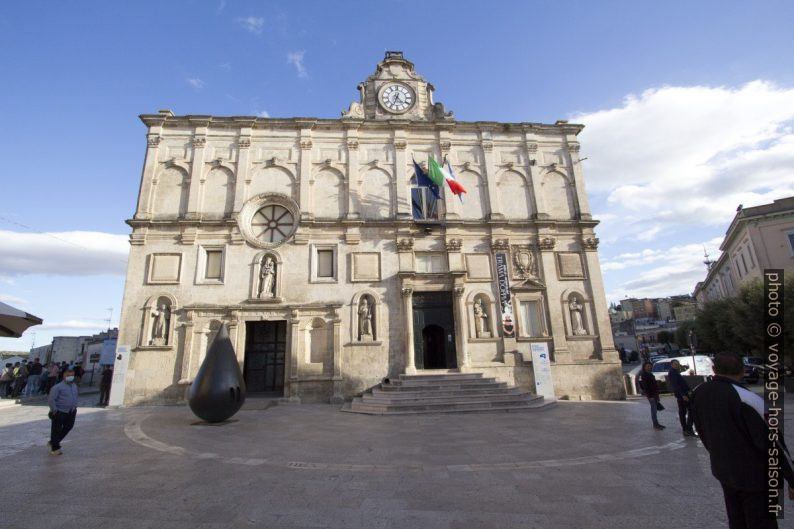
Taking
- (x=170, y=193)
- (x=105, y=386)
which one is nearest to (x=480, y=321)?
(x=170, y=193)

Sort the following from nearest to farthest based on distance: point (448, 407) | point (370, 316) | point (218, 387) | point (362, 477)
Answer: point (362, 477), point (218, 387), point (448, 407), point (370, 316)

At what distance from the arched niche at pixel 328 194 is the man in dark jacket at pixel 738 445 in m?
17.2

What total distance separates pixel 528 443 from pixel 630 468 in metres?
2.31

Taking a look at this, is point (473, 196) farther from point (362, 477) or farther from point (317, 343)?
point (362, 477)

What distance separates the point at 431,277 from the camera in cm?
1822

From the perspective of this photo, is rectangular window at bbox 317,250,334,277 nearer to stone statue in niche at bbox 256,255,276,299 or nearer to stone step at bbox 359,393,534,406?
stone statue in niche at bbox 256,255,276,299

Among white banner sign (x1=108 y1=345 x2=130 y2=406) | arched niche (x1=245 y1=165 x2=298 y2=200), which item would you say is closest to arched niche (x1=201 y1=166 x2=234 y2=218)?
arched niche (x1=245 y1=165 x2=298 y2=200)

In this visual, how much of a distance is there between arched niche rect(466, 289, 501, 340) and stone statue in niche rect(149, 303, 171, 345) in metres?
14.2

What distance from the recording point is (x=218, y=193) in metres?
19.1

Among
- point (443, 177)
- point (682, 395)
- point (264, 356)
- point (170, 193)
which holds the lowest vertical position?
point (682, 395)

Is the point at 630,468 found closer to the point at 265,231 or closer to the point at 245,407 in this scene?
the point at 245,407

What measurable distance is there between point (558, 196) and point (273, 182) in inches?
621

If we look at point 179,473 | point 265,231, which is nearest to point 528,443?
point 179,473

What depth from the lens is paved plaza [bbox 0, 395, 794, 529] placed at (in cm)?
455
